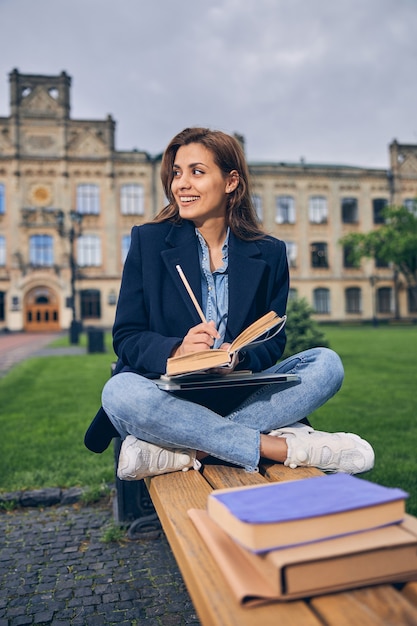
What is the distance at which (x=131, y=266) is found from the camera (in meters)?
2.58

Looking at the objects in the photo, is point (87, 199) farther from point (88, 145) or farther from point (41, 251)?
point (41, 251)

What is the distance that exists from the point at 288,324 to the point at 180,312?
→ 734 centimetres

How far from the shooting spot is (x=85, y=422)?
568 centimetres

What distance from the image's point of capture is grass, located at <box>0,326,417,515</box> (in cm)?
386

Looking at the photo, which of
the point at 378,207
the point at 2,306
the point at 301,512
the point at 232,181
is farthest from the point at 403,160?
the point at 301,512

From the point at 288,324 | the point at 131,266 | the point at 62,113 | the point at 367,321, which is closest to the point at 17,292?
the point at 62,113

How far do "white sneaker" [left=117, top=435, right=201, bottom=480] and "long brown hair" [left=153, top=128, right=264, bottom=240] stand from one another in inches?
48.4

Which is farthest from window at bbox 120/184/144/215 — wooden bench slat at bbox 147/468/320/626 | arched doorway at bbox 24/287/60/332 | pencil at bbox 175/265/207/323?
wooden bench slat at bbox 147/468/320/626

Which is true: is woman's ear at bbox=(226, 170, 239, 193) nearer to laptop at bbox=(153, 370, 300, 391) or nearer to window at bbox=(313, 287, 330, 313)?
laptop at bbox=(153, 370, 300, 391)

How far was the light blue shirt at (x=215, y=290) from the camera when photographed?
258cm

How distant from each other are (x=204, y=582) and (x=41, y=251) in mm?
33252

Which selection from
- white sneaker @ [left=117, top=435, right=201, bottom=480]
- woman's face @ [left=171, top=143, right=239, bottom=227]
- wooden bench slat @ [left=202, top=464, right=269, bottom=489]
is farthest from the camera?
woman's face @ [left=171, top=143, right=239, bottom=227]

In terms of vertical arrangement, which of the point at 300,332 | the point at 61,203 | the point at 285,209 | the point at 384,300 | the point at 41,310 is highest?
the point at 285,209

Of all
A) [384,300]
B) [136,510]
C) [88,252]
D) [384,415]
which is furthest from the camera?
[384,300]
